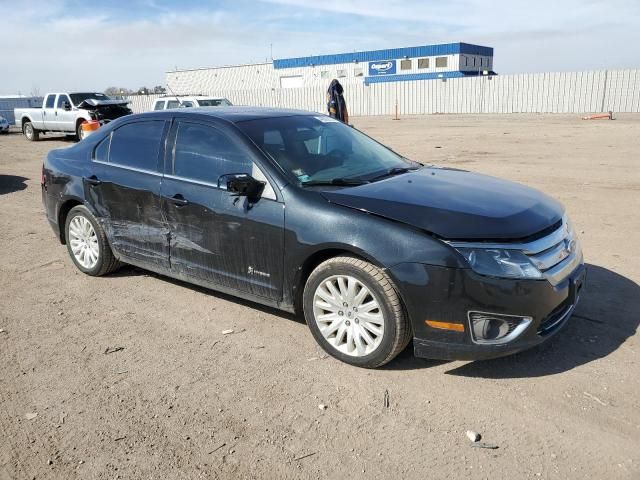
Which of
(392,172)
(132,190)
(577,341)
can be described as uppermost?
(392,172)

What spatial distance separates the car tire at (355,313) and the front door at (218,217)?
363mm

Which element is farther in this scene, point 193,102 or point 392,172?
point 193,102

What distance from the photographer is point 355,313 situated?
3574 millimetres

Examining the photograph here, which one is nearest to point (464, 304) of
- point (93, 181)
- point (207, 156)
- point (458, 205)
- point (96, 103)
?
point (458, 205)

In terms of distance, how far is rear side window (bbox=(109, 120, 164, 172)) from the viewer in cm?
474

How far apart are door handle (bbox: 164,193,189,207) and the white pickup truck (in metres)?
16.0

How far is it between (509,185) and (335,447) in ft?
7.78

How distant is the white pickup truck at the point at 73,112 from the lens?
781 inches

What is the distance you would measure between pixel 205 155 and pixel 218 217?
1.82ft

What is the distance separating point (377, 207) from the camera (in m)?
3.48

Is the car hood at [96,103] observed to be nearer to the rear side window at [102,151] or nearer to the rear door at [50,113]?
the rear door at [50,113]

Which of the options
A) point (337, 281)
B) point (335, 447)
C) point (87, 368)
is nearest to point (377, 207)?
point (337, 281)

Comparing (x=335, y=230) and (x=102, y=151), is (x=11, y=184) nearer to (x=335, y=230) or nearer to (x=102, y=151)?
(x=102, y=151)

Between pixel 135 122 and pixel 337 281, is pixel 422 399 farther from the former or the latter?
pixel 135 122
